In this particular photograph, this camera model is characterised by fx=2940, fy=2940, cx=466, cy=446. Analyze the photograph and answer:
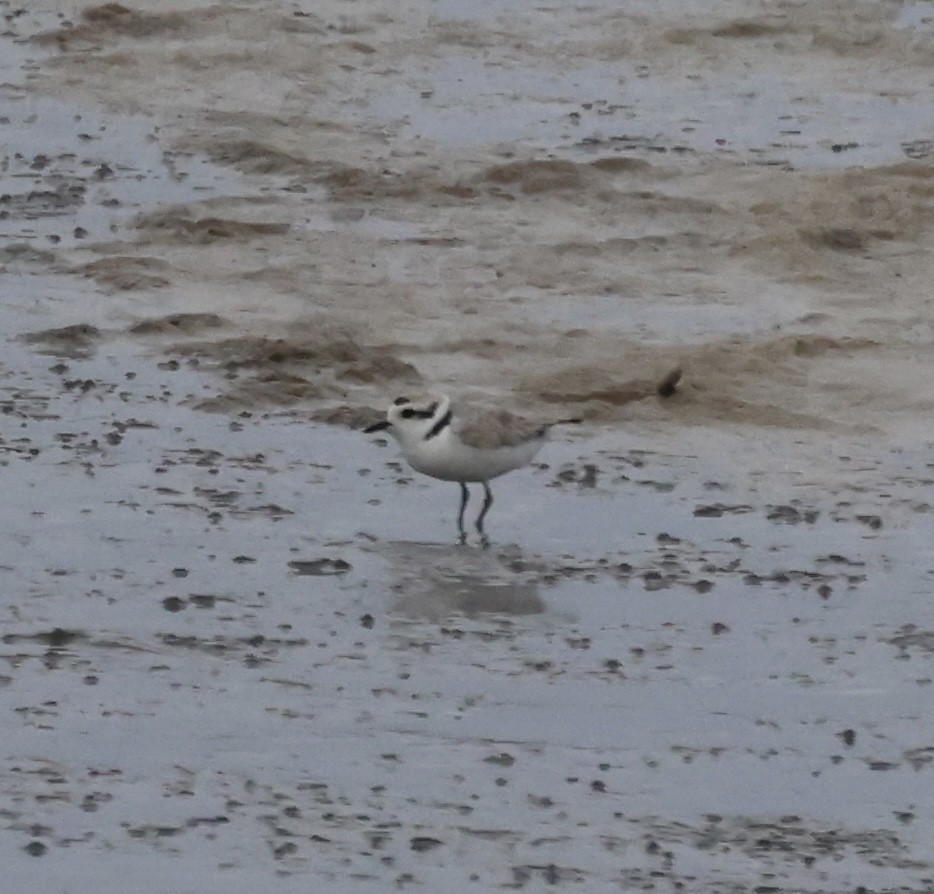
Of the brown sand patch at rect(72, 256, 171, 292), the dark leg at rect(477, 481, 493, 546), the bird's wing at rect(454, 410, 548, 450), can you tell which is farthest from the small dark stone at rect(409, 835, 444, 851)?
the brown sand patch at rect(72, 256, 171, 292)

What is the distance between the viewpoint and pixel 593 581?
11.1 m

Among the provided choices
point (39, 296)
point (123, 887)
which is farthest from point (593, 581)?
point (39, 296)

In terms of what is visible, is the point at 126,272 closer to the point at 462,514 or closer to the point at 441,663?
the point at 462,514

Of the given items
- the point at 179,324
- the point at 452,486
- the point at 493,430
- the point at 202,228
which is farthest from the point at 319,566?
the point at 202,228

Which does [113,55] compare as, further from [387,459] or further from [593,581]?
[593,581]

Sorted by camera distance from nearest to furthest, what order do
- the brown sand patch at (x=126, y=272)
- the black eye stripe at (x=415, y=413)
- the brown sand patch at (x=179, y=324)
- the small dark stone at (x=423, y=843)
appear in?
the small dark stone at (x=423, y=843), the black eye stripe at (x=415, y=413), the brown sand patch at (x=179, y=324), the brown sand patch at (x=126, y=272)

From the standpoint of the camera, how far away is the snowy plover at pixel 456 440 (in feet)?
38.5

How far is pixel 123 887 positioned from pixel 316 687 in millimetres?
1792

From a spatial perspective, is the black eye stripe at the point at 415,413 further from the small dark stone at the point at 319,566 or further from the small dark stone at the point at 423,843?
the small dark stone at the point at 423,843

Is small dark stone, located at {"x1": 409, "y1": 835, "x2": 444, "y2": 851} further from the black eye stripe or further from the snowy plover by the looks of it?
the black eye stripe

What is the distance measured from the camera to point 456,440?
462 inches

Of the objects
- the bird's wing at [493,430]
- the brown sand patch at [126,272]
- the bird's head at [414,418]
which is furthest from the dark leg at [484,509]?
the brown sand patch at [126,272]

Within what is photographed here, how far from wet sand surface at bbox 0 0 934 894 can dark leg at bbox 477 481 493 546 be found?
0.07 m

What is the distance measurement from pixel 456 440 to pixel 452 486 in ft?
2.54
